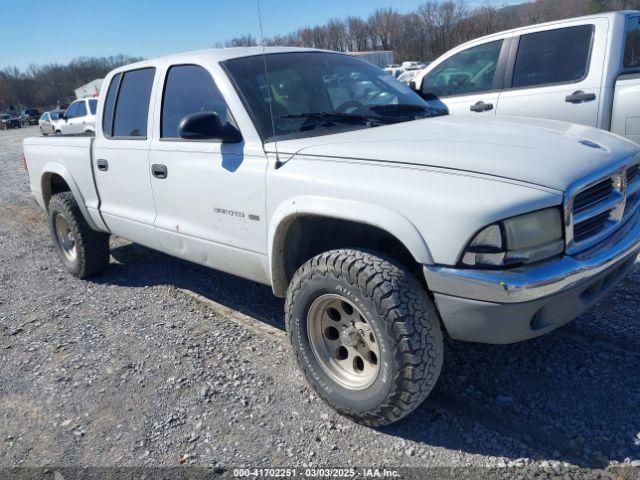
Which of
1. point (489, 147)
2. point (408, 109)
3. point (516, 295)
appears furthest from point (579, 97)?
point (516, 295)

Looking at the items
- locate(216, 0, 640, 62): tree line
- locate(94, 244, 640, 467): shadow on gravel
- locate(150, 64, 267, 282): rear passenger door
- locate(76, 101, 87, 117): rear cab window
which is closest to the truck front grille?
locate(94, 244, 640, 467): shadow on gravel

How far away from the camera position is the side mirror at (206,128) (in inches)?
115

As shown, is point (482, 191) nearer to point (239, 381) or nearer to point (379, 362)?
point (379, 362)

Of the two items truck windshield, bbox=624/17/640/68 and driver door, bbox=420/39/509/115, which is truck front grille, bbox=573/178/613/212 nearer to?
driver door, bbox=420/39/509/115

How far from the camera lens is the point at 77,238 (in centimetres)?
486

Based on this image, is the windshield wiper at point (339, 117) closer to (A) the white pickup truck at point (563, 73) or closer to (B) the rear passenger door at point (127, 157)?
(B) the rear passenger door at point (127, 157)

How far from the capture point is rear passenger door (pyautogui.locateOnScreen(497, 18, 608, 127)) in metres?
5.00

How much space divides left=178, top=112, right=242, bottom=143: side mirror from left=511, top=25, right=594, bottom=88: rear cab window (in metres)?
3.54

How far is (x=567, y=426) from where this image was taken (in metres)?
2.52

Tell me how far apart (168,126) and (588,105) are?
12.4ft

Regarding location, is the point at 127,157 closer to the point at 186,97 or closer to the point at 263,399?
the point at 186,97

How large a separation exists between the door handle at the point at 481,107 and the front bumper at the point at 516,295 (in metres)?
3.36

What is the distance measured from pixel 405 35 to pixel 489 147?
248 feet

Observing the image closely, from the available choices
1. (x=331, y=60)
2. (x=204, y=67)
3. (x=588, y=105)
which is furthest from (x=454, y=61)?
(x=204, y=67)
